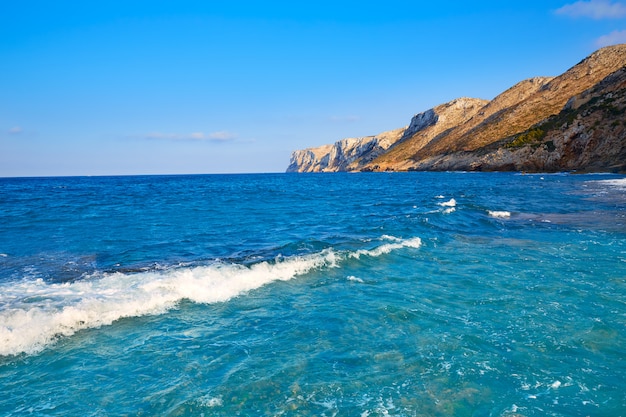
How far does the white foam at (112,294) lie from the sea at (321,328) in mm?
68

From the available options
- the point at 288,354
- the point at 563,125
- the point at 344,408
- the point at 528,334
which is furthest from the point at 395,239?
the point at 563,125

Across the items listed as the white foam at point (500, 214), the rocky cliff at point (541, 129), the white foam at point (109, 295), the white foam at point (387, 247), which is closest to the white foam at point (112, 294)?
the white foam at point (109, 295)

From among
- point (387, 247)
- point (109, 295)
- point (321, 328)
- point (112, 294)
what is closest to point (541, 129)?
point (387, 247)

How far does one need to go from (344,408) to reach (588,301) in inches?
322

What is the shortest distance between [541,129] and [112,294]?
105 metres

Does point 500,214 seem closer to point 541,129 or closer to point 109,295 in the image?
point 109,295

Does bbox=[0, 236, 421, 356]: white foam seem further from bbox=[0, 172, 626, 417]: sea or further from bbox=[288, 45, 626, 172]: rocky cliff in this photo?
bbox=[288, 45, 626, 172]: rocky cliff

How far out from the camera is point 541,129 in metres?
94.7

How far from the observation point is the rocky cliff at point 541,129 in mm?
73375

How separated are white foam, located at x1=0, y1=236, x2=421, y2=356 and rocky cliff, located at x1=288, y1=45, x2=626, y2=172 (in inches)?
2813

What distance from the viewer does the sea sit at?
652cm

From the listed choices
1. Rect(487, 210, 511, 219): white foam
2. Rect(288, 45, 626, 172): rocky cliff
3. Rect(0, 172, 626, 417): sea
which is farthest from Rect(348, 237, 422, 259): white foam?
Rect(288, 45, 626, 172): rocky cliff

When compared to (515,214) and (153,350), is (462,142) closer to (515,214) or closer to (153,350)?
(515,214)

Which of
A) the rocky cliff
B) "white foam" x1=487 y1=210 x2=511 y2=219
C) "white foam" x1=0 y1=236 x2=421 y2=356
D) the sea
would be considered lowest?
the sea
